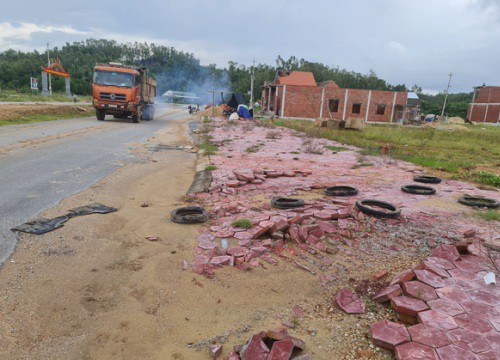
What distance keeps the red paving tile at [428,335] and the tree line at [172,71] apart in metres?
57.2

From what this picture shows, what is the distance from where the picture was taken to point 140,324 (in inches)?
115

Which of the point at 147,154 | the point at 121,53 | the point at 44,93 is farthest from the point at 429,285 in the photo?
the point at 121,53

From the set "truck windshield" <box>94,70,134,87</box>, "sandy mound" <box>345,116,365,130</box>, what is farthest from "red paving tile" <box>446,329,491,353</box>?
"sandy mound" <box>345,116,365,130</box>

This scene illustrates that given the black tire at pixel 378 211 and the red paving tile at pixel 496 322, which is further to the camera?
the black tire at pixel 378 211

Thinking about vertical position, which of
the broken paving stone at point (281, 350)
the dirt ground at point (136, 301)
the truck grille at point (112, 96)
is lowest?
the dirt ground at point (136, 301)

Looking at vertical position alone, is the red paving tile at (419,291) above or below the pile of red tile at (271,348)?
above

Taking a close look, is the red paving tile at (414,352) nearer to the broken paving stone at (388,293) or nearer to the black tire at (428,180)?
the broken paving stone at (388,293)

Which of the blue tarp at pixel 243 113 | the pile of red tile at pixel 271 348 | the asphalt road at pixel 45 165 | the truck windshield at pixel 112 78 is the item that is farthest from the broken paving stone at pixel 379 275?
the blue tarp at pixel 243 113

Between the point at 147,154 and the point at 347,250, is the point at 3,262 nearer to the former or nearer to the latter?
the point at 347,250

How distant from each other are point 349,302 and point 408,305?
0.49 metres

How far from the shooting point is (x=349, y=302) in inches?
124

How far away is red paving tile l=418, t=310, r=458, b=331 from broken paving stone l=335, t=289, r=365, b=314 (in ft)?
1.58

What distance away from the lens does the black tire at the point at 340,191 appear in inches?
249

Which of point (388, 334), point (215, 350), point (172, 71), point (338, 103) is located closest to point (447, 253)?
point (388, 334)
